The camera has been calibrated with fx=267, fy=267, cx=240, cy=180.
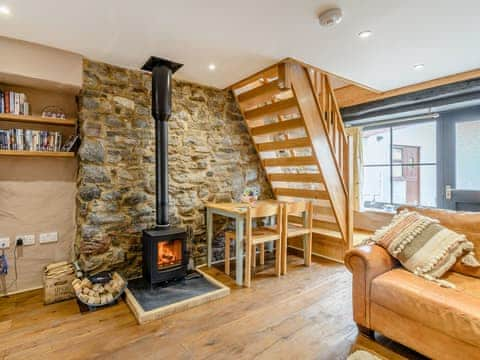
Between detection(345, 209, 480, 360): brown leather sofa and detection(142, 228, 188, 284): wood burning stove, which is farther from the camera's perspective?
detection(142, 228, 188, 284): wood burning stove

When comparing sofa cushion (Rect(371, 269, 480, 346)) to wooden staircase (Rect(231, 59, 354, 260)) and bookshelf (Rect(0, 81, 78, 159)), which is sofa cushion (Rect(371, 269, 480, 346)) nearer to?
wooden staircase (Rect(231, 59, 354, 260))

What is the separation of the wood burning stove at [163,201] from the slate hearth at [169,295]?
10 centimetres

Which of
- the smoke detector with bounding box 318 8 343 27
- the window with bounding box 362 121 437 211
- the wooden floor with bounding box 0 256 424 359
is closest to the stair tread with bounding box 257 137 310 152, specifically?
the smoke detector with bounding box 318 8 343 27

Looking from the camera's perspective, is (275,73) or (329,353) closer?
(329,353)

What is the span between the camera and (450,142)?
3.91 metres

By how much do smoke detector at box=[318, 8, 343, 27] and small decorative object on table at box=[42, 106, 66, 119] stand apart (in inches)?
103

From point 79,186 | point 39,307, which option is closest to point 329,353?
point 39,307

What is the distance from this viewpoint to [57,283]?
8.36 feet

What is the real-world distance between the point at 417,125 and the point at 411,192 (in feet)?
3.74

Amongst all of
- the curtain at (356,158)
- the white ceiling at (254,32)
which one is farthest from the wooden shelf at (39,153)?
the curtain at (356,158)

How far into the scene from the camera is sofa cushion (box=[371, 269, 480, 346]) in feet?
4.85

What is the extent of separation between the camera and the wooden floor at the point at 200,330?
1.84 meters

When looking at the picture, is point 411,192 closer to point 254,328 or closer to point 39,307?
point 254,328

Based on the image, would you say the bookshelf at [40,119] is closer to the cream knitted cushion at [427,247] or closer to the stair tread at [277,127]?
the stair tread at [277,127]
